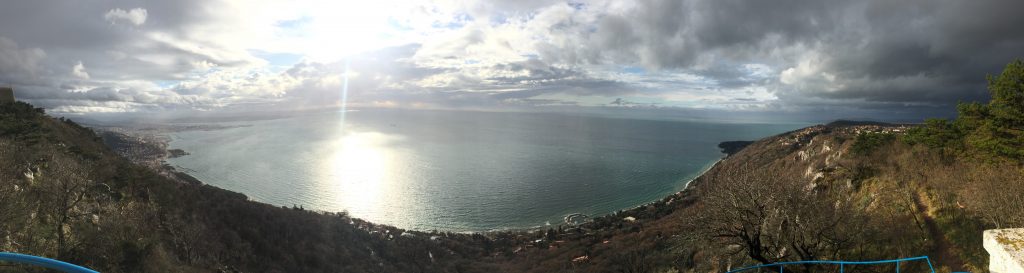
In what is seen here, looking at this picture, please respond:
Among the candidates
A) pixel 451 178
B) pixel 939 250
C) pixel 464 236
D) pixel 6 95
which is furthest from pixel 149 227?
pixel 451 178

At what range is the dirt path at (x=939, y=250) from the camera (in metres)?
12.9

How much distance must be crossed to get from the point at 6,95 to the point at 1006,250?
81.9 meters

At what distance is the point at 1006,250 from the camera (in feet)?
15.8

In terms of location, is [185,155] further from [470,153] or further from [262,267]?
[262,267]

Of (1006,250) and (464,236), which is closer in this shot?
(1006,250)

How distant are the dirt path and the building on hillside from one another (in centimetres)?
8224

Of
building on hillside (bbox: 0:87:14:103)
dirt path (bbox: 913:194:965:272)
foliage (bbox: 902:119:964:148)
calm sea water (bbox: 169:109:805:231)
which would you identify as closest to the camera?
dirt path (bbox: 913:194:965:272)

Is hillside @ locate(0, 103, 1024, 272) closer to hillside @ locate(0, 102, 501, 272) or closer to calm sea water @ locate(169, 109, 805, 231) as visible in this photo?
hillside @ locate(0, 102, 501, 272)

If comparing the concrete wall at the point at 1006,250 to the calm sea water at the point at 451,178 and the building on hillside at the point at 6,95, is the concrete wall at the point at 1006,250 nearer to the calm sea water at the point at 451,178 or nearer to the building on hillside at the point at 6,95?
the calm sea water at the point at 451,178

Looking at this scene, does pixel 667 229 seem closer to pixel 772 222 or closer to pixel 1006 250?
pixel 772 222

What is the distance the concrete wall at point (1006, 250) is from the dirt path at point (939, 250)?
1092 centimetres

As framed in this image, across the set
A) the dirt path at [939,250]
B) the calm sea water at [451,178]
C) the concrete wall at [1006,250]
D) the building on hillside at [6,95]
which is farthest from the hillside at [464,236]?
the calm sea water at [451,178]

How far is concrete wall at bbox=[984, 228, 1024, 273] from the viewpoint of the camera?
15.3 feet

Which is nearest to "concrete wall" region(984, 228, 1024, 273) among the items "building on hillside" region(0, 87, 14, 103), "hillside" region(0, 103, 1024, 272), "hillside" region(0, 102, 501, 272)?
"hillside" region(0, 103, 1024, 272)
